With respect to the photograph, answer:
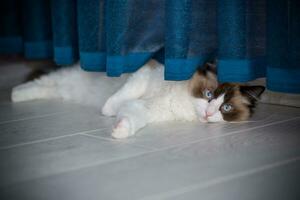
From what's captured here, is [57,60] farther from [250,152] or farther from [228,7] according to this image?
[250,152]

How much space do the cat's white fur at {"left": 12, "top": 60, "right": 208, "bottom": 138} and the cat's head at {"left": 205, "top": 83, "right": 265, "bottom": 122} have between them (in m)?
0.04

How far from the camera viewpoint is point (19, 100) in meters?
2.33

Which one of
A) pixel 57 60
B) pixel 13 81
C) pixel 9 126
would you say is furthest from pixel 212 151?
pixel 13 81

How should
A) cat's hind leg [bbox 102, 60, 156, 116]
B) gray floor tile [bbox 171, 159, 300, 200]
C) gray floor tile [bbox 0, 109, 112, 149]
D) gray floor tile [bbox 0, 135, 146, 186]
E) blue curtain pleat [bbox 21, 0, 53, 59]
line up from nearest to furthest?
gray floor tile [bbox 171, 159, 300, 200]
gray floor tile [bbox 0, 135, 146, 186]
gray floor tile [bbox 0, 109, 112, 149]
cat's hind leg [bbox 102, 60, 156, 116]
blue curtain pleat [bbox 21, 0, 53, 59]

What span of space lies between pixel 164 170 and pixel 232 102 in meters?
0.66

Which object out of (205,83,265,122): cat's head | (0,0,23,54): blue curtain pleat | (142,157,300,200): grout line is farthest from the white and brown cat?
(0,0,23,54): blue curtain pleat

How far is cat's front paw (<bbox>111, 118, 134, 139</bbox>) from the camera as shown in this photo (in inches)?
59.3

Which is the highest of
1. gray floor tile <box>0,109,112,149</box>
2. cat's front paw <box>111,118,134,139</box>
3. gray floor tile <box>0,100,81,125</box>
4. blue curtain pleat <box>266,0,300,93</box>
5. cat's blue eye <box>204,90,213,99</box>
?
blue curtain pleat <box>266,0,300,93</box>

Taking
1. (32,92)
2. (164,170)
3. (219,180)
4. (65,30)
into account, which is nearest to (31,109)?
(32,92)

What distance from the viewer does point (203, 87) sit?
5.77ft

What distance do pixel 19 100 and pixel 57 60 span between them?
0.33 meters

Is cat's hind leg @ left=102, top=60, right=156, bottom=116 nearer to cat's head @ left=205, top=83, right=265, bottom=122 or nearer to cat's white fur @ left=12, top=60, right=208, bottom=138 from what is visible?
cat's white fur @ left=12, top=60, right=208, bottom=138

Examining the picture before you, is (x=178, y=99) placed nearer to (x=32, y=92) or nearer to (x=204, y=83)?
(x=204, y=83)

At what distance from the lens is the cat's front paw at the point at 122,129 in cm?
151
